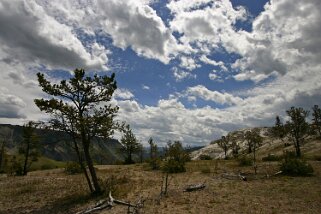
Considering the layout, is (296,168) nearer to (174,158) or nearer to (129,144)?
(174,158)

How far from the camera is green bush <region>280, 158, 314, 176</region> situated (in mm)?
34094

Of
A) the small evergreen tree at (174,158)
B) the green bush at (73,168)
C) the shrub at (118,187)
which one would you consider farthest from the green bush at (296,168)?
the green bush at (73,168)

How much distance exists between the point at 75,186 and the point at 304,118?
46965mm

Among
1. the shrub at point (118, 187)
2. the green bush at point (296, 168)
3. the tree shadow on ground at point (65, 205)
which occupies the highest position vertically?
the green bush at point (296, 168)

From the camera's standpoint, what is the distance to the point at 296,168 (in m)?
34.6

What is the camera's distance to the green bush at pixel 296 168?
34.1 meters

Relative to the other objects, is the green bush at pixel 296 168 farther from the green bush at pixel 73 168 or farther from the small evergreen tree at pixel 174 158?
the green bush at pixel 73 168

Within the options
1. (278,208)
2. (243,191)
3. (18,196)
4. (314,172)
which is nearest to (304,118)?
(314,172)

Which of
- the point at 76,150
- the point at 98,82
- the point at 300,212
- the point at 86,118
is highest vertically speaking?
the point at 98,82

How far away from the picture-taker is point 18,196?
2981 centimetres

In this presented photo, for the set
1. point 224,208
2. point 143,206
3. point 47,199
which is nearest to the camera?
point 224,208

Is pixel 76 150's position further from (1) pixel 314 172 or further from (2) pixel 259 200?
(1) pixel 314 172

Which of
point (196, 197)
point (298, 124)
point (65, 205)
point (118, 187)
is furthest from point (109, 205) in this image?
point (298, 124)

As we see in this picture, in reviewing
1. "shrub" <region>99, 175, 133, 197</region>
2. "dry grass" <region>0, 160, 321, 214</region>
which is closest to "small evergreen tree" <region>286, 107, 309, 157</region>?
"dry grass" <region>0, 160, 321, 214</region>
